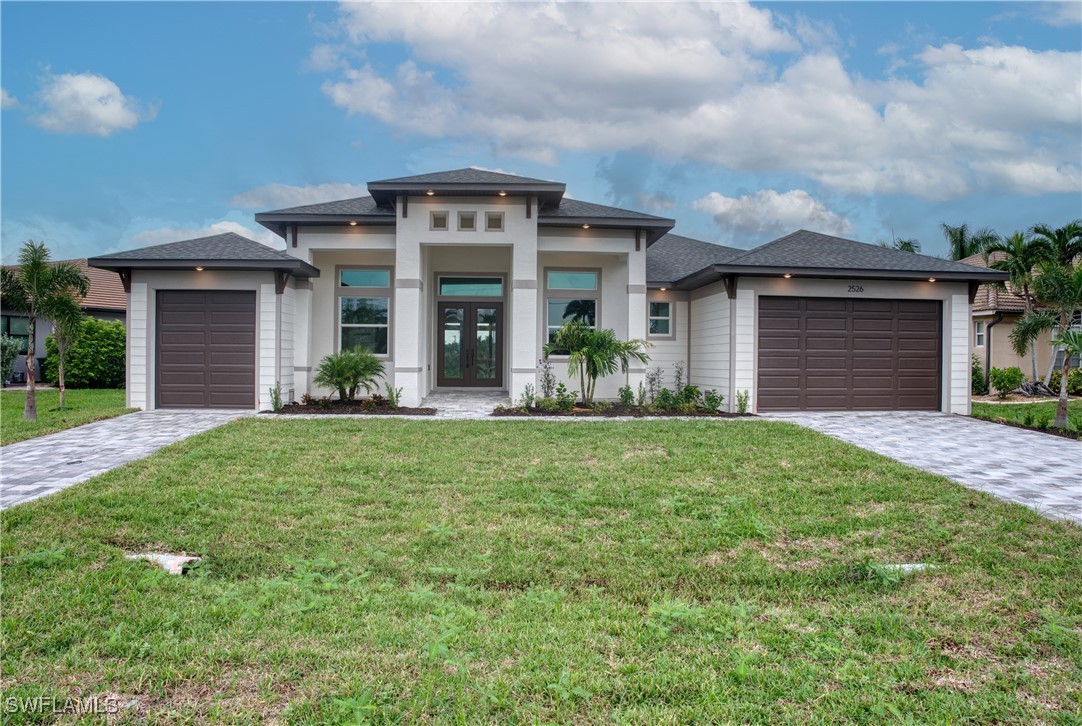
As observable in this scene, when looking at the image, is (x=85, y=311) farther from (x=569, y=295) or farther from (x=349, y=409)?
(x=569, y=295)

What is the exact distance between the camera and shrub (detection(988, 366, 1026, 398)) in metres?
18.4

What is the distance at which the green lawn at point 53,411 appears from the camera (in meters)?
9.55

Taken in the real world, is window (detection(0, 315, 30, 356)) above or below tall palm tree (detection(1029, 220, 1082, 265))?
below

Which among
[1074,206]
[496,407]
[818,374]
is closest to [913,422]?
[818,374]

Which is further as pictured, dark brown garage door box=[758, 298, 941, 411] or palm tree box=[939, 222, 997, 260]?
palm tree box=[939, 222, 997, 260]

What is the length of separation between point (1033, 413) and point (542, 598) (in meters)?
14.4

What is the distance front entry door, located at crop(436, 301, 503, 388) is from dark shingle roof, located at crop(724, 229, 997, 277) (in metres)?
6.44

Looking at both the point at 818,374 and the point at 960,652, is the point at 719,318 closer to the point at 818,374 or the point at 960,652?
the point at 818,374

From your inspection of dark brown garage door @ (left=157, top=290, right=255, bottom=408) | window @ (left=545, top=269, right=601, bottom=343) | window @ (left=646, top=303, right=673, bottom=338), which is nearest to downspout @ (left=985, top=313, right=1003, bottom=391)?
window @ (left=646, top=303, right=673, bottom=338)

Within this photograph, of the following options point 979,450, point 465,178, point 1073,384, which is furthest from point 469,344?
point 1073,384

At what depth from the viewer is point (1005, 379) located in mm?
18453

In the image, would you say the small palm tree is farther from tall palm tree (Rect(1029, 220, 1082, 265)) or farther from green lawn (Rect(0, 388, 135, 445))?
tall palm tree (Rect(1029, 220, 1082, 265))

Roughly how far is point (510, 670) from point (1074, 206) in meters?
27.6

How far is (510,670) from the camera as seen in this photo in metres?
2.72
